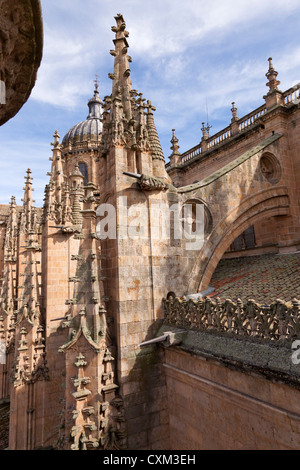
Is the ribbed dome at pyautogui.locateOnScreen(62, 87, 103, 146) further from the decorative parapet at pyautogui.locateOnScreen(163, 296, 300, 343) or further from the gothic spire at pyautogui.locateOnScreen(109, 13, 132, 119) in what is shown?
the decorative parapet at pyautogui.locateOnScreen(163, 296, 300, 343)

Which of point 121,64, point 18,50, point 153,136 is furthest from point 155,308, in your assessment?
Result: point 121,64

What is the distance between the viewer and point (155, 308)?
25.3 ft

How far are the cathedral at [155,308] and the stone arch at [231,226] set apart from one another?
0.17 ft

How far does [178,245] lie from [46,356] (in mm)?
7023

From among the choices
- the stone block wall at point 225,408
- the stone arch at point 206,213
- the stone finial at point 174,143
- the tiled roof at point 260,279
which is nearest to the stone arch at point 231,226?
the stone arch at point 206,213

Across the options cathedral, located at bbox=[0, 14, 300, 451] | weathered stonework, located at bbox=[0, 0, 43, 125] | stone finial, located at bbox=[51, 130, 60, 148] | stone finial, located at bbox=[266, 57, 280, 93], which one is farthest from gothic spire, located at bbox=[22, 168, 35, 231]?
weathered stonework, located at bbox=[0, 0, 43, 125]

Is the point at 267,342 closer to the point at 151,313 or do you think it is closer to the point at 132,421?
the point at 151,313

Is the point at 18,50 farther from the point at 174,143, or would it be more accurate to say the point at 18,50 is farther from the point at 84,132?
the point at 84,132

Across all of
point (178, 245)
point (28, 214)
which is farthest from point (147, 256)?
point (28, 214)

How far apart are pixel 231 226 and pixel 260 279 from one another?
2.01 m

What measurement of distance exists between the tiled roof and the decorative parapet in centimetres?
140

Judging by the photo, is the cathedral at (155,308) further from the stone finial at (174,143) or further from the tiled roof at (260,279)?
the stone finial at (174,143)

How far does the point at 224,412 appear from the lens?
5.69m

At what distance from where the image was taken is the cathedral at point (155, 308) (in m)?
5.33
